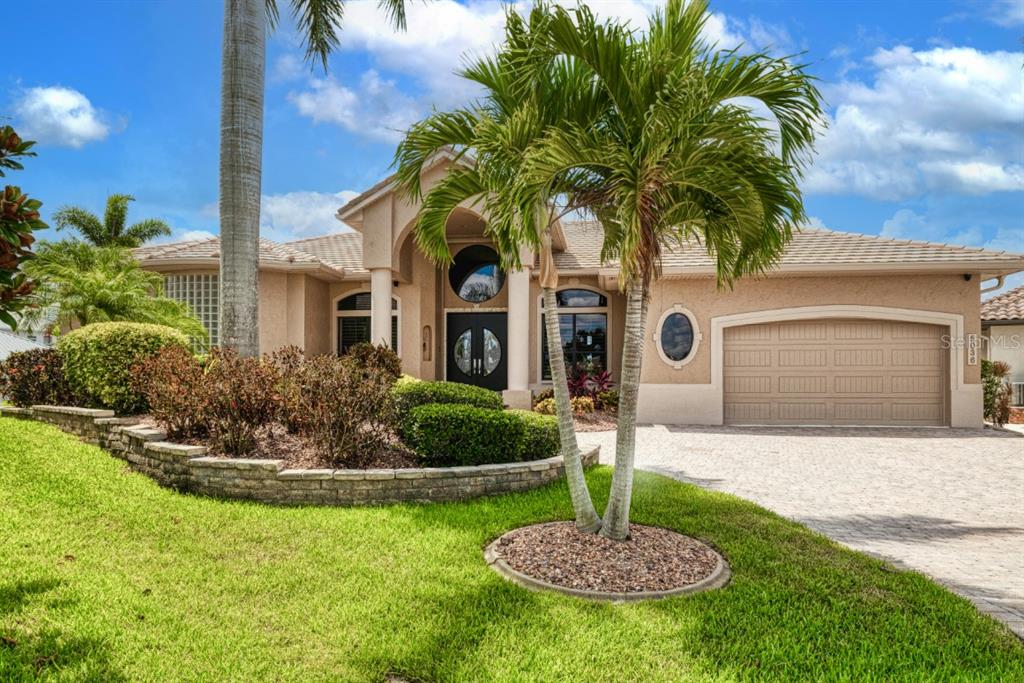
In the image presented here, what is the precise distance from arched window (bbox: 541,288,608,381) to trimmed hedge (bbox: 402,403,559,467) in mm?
9675

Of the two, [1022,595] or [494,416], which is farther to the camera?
[494,416]

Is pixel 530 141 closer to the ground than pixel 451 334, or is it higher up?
higher up

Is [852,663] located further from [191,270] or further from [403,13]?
[191,270]

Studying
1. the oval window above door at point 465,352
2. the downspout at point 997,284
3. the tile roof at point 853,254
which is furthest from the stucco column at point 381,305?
the downspout at point 997,284

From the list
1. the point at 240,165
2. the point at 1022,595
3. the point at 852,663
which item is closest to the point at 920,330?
the point at 1022,595

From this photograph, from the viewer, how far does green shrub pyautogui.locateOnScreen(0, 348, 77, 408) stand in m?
9.54

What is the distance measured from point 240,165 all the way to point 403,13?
544cm

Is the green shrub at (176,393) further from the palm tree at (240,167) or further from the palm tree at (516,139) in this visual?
the palm tree at (516,139)

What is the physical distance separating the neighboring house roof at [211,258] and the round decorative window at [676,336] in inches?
374

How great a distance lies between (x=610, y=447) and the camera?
10.7 m

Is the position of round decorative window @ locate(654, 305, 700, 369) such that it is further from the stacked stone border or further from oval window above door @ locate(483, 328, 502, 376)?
the stacked stone border

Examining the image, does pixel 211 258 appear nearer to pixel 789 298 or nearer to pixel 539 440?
pixel 539 440

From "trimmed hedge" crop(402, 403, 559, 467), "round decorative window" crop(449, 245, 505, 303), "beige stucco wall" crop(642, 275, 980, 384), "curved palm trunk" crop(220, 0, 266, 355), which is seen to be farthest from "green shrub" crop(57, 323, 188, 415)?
"beige stucco wall" crop(642, 275, 980, 384)

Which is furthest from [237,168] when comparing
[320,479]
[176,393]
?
[320,479]
